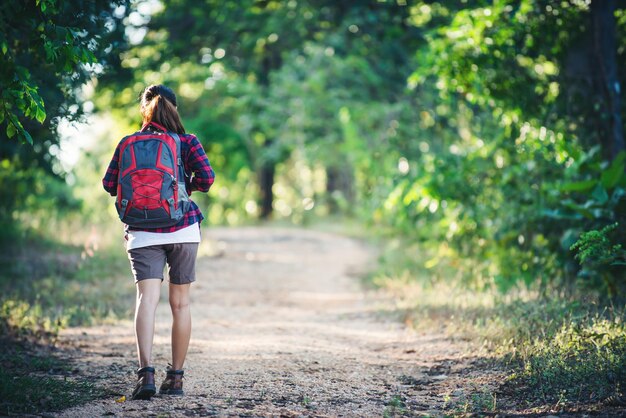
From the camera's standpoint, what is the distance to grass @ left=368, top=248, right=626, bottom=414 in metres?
4.36

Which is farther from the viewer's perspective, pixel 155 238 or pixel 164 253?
pixel 164 253

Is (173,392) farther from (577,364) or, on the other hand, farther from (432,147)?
(432,147)

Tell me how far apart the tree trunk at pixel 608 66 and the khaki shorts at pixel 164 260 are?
5.50 m

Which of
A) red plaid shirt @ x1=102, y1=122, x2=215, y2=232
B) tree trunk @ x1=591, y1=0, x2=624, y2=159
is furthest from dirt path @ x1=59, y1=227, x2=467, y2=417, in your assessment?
tree trunk @ x1=591, y1=0, x2=624, y2=159

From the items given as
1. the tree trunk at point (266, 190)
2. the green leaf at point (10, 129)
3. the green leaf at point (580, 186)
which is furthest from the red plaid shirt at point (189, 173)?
the tree trunk at point (266, 190)

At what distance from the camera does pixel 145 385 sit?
4.23 meters

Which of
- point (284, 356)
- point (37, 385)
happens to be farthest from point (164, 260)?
point (284, 356)

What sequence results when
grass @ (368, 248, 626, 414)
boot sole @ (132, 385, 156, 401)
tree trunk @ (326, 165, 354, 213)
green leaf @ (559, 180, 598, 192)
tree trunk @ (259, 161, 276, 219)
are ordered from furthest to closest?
tree trunk @ (326, 165, 354, 213) → tree trunk @ (259, 161, 276, 219) → green leaf @ (559, 180, 598, 192) → grass @ (368, 248, 626, 414) → boot sole @ (132, 385, 156, 401)

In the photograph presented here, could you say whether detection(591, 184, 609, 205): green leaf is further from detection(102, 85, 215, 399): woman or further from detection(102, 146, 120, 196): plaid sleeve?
detection(102, 146, 120, 196): plaid sleeve

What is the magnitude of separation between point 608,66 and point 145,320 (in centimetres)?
610

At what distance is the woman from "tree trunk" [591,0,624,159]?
17.4 feet

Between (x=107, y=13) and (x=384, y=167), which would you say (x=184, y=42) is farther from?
(x=107, y=13)

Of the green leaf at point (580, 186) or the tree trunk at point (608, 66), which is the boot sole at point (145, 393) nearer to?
the green leaf at point (580, 186)

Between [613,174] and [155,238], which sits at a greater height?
[613,174]
